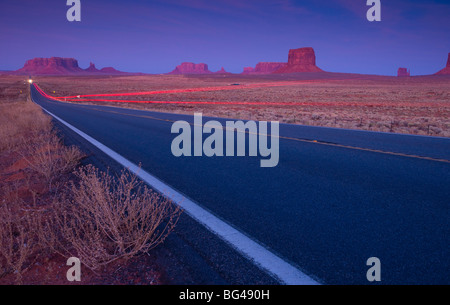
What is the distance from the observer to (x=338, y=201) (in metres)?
4.22

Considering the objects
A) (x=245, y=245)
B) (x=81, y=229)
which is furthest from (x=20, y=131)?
(x=245, y=245)

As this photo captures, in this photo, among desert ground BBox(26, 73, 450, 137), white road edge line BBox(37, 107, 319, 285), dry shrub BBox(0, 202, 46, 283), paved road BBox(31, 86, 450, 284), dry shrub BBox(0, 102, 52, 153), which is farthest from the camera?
desert ground BBox(26, 73, 450, 137)

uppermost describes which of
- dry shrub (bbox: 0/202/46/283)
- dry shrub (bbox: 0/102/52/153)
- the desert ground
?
the desert ground

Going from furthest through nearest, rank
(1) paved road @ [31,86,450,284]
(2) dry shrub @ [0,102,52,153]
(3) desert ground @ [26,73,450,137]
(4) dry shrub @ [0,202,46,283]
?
(3) desert ground @ [26,73,450,137] → (2) dry shrub @ [0,102,52,153] → (1) paved road @ [31,86,450,284] → (4) dry shrub @ [0,202,46,283]

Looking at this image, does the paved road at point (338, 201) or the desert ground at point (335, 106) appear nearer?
the paved road at point (338, 201)

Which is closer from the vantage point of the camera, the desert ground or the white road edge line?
the white road edge line

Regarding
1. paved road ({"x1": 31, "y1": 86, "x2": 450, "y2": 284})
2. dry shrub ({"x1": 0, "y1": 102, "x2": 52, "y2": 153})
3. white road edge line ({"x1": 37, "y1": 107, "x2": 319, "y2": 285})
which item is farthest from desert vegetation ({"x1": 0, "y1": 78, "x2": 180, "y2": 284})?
dry shrub ({"x1": 0, "y1": 102, "x2": 52, "y2": 153})

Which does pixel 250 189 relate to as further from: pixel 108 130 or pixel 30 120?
pixel 30 120

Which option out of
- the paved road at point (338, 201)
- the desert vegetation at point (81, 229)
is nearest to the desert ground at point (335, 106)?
the paved road at point (338, 201)

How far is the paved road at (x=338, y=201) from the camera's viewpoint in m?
2.80

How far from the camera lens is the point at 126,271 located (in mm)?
2680

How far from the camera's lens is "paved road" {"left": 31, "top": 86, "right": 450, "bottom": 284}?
2805mm

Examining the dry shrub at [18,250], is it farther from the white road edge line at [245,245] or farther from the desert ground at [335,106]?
the desert ground at [335,106]

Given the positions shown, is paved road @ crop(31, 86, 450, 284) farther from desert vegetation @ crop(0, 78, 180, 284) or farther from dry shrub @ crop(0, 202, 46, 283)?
dry shrub @ crop(0, 202, 46, 283)
